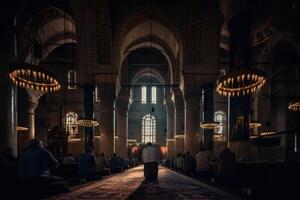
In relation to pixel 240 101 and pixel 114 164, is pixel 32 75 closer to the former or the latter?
pixel 240 101

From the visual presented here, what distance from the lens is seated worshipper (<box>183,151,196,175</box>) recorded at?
12.8 metres

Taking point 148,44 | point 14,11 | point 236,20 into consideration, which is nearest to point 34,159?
point 14,11

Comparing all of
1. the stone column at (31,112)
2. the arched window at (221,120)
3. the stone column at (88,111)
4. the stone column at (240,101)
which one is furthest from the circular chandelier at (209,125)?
the arched window at (221,120)

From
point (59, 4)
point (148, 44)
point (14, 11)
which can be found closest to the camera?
point (14, 11)

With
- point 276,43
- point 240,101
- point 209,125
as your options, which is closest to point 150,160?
point 240,101

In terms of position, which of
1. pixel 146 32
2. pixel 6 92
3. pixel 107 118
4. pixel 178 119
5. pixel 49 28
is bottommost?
pixel 178 119

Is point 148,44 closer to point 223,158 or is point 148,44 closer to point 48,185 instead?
point 223,158

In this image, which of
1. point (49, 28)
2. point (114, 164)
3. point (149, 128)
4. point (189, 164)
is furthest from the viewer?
point (149, 128)

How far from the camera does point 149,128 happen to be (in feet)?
117

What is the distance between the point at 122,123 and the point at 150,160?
53.7 ft

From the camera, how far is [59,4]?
15039 millimetres

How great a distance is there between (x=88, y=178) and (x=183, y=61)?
7.71m

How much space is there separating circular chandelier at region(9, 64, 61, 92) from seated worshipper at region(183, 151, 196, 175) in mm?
5862

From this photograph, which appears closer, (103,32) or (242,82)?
(242,82)
